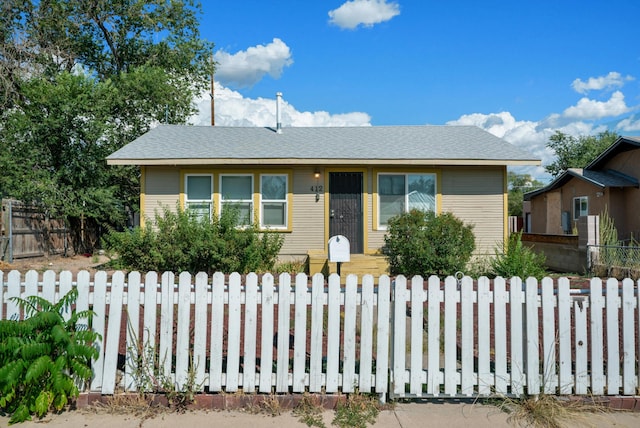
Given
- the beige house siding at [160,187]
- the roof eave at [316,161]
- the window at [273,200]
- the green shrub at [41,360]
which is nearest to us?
the green shrub at [41,360]

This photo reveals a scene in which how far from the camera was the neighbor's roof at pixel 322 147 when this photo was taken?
1077cm

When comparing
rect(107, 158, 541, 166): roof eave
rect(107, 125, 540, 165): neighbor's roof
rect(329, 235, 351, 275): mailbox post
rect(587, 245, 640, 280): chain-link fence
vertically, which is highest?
rect(107, 125, 540, 165): neighbor's roof

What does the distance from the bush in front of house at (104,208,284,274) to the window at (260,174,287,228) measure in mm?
2361

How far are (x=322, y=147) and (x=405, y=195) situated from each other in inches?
105

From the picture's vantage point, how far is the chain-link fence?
9492 millimetres

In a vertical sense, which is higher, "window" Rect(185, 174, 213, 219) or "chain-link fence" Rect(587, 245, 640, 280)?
"window" Rect(185, 174, 213, 219)

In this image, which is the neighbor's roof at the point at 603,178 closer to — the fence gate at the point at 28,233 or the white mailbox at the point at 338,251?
the white mailbox at the point at 338,251

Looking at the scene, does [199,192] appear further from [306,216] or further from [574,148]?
[574,148]

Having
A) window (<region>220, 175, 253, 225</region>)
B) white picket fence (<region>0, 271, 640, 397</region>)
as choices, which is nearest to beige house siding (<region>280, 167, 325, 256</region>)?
window (<region>220, 175, 253, 225</region>)

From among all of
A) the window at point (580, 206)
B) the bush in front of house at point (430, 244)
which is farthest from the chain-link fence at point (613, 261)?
the window at point (580, 206)

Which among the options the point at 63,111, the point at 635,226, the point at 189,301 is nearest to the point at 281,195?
the point at 189,301

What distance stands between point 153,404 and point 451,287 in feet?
8.91

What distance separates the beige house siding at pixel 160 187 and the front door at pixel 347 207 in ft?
13.5

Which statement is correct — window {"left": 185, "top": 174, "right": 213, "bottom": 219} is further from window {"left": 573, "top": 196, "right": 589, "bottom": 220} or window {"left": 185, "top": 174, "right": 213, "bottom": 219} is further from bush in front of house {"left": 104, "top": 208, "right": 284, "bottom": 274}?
window {"left": 573, "top": 196, "right": 589, "bottom": 220}
